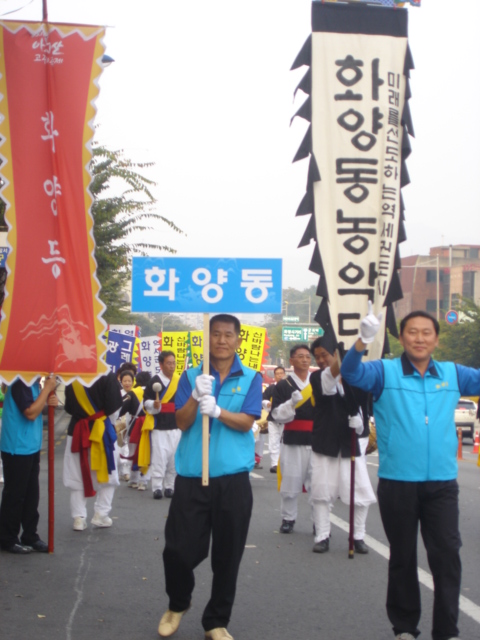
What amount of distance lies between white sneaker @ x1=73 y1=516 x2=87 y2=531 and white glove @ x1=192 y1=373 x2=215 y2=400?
168 inches

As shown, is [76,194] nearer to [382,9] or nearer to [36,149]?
[36,149]

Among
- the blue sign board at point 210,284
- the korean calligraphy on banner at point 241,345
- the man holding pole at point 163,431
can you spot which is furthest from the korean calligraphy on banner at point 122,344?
the blue sign board at point 210,284

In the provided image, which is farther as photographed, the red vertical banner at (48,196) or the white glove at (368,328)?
the red vertical banner at (48,196)

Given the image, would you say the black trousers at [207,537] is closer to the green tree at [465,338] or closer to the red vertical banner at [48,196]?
the red vertical banner at [48,196]

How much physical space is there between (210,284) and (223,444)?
1.15 meters

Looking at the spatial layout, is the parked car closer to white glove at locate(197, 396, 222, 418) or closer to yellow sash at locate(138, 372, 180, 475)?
yellow sash at locate(138, 372, 180, 475)

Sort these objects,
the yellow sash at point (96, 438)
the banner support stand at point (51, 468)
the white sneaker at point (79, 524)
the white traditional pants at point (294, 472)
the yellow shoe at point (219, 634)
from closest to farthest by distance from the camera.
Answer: the yellow shoe at point (219, 634) → the banner support stand at point (51, 468) → the yellow sash at point (96, 438) → the white sneaker at point (79, 524) → the white traditional pants at point (294, 472)

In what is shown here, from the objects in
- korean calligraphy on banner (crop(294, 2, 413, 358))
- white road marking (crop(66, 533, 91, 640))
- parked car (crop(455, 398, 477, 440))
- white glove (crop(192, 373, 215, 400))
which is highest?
korean calligraphy on banner (crop(294, 2, 413, 358))

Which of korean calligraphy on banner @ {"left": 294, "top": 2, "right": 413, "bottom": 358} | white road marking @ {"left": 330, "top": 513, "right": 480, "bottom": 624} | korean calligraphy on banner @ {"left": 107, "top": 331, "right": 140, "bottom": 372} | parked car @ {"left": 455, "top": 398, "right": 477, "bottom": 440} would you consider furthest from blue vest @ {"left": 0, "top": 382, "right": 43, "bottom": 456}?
parked car @ {"left": 455, "top": 398, "right": 477, "bottom": 440}

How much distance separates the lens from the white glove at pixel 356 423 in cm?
804

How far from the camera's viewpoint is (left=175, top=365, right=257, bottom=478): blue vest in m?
5.41

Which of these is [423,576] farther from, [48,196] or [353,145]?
[48,196]

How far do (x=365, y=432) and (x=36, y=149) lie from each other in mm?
4101

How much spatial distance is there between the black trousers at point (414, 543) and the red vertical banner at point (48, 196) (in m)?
3.06
